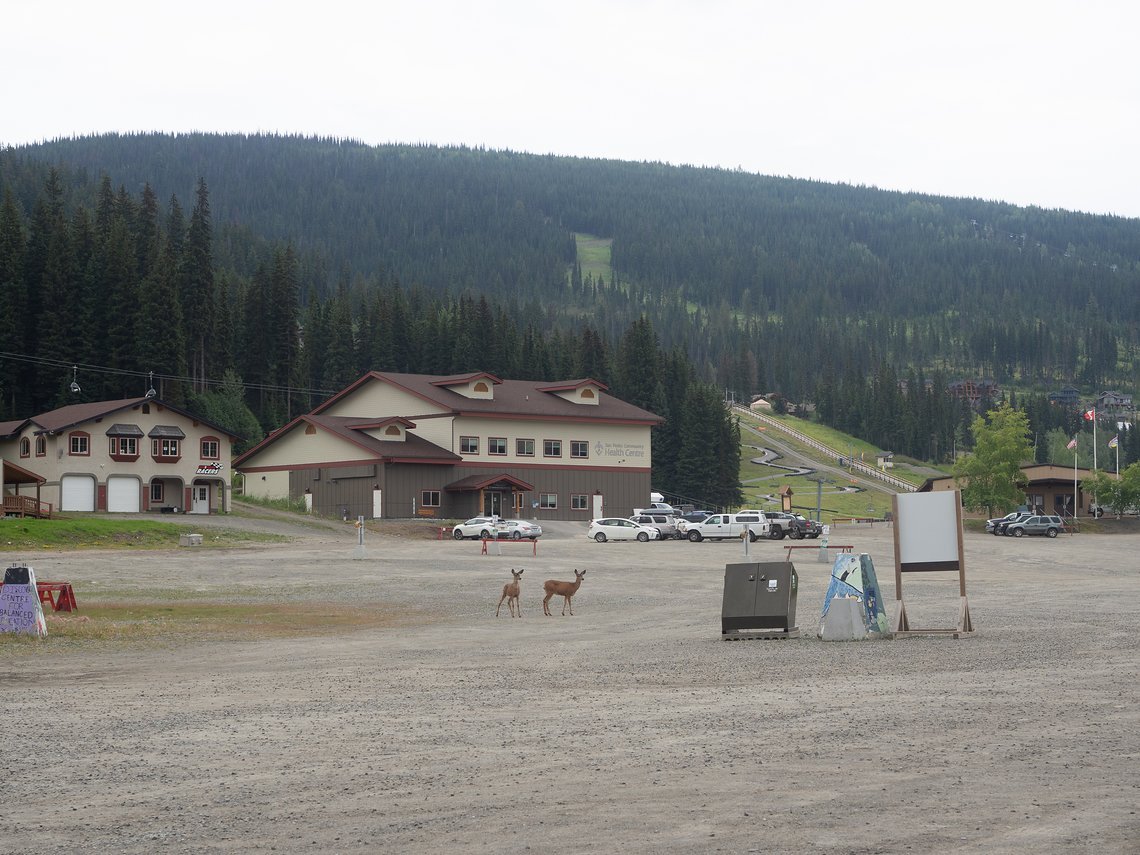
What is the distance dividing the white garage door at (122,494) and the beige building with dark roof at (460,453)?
12.0 m

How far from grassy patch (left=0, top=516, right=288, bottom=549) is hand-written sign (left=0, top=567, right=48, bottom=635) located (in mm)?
27601

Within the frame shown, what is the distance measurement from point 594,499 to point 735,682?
71.3m

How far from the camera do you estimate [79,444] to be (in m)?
71.6

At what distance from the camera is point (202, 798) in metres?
10.2

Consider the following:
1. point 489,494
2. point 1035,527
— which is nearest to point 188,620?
point 489,494

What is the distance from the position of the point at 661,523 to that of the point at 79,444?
31313 millimetres

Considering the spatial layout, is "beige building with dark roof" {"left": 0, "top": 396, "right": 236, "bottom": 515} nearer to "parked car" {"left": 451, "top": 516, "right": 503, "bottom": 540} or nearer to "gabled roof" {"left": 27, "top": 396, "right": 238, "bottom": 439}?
"gabled roof" {"left": 27, "top": 396, "right": 238, "bottom": 439}

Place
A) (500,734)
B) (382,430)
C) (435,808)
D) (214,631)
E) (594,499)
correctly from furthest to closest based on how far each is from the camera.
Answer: (594,499) → (382,430) → (214,631) → (500,734) → (435,808)

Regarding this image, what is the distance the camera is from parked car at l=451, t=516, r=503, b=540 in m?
67.4

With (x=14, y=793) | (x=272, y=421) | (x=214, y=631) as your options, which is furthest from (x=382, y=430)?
(x=14, y=793)

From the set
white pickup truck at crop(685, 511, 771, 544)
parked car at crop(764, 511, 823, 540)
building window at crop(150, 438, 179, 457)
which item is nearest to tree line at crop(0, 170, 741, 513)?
building window at crop(150, 438, 179, 457)

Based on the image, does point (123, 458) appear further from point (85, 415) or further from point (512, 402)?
point (512, 402)

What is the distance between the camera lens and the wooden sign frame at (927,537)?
2292 cm

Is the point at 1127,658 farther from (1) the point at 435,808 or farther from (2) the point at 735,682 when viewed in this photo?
(1) the point at 435,808
